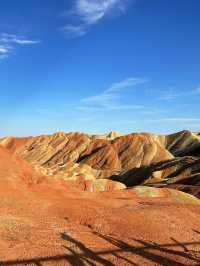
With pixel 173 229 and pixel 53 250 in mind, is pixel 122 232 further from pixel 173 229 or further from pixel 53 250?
pixel 53 250

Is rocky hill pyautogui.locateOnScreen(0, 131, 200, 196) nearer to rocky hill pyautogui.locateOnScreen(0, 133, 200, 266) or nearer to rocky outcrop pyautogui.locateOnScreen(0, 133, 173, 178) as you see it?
rocky outcrop pyautogui.locateOnScreen(0, 133, 173, 178)

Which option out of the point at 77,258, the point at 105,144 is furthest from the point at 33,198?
the point at 105,144

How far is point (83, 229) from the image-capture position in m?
19.9

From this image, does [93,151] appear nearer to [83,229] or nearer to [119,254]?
[83,229]

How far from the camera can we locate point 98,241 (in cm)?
1828

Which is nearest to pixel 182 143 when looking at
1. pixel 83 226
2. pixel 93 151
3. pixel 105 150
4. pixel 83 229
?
pixel 105 150

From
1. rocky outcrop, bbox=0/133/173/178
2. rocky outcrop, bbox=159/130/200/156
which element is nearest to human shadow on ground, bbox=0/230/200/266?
rocky outcrop, bbox=0/133/173/178

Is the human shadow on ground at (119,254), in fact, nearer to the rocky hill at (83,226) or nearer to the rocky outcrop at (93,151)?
the rocky hill at (83,226)

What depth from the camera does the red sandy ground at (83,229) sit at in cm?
1645

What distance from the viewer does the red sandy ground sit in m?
16.5

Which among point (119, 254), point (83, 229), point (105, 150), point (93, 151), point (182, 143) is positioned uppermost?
point (182, 143)

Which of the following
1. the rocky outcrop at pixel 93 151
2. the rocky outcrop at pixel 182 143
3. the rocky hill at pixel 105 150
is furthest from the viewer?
the rocky outcrop at pixel 182 143

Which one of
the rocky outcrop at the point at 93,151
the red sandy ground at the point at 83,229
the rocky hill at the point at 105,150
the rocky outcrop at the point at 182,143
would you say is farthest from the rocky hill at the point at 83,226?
the rocky outcrop at the point at 182,143

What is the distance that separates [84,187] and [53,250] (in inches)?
1013
